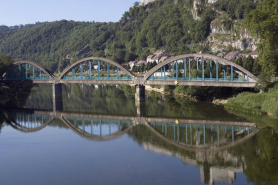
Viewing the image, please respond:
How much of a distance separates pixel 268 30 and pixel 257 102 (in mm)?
6517

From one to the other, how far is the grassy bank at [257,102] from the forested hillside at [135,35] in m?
39.8

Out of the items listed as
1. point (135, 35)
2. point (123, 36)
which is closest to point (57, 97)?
point (135, 35)

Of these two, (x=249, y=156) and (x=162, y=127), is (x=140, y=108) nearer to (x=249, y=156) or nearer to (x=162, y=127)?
(x=162, y=127)

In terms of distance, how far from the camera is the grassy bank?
3173cm

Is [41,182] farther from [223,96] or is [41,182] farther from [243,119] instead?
[223,96]

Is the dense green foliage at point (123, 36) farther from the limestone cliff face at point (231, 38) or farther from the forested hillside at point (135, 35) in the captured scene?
the limestone cliff face at point (231, 38)

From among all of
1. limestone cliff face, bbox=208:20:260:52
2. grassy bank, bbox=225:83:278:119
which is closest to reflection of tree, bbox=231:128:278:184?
grassy bank, bbox=225:83:278:119

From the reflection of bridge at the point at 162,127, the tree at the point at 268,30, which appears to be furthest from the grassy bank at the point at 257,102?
the reflection of bridge at the point at 162,127

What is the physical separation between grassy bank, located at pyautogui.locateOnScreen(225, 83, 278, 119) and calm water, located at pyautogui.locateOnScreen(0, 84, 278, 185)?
128 cm

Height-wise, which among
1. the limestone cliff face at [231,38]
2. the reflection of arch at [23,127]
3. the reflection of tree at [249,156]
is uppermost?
the limestone cliff face at [231,38]

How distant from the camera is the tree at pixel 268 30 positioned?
31.8 metres

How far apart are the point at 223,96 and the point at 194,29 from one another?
199ft

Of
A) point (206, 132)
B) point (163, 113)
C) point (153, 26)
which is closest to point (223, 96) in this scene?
point (163, 113)

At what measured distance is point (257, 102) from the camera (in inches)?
1350
